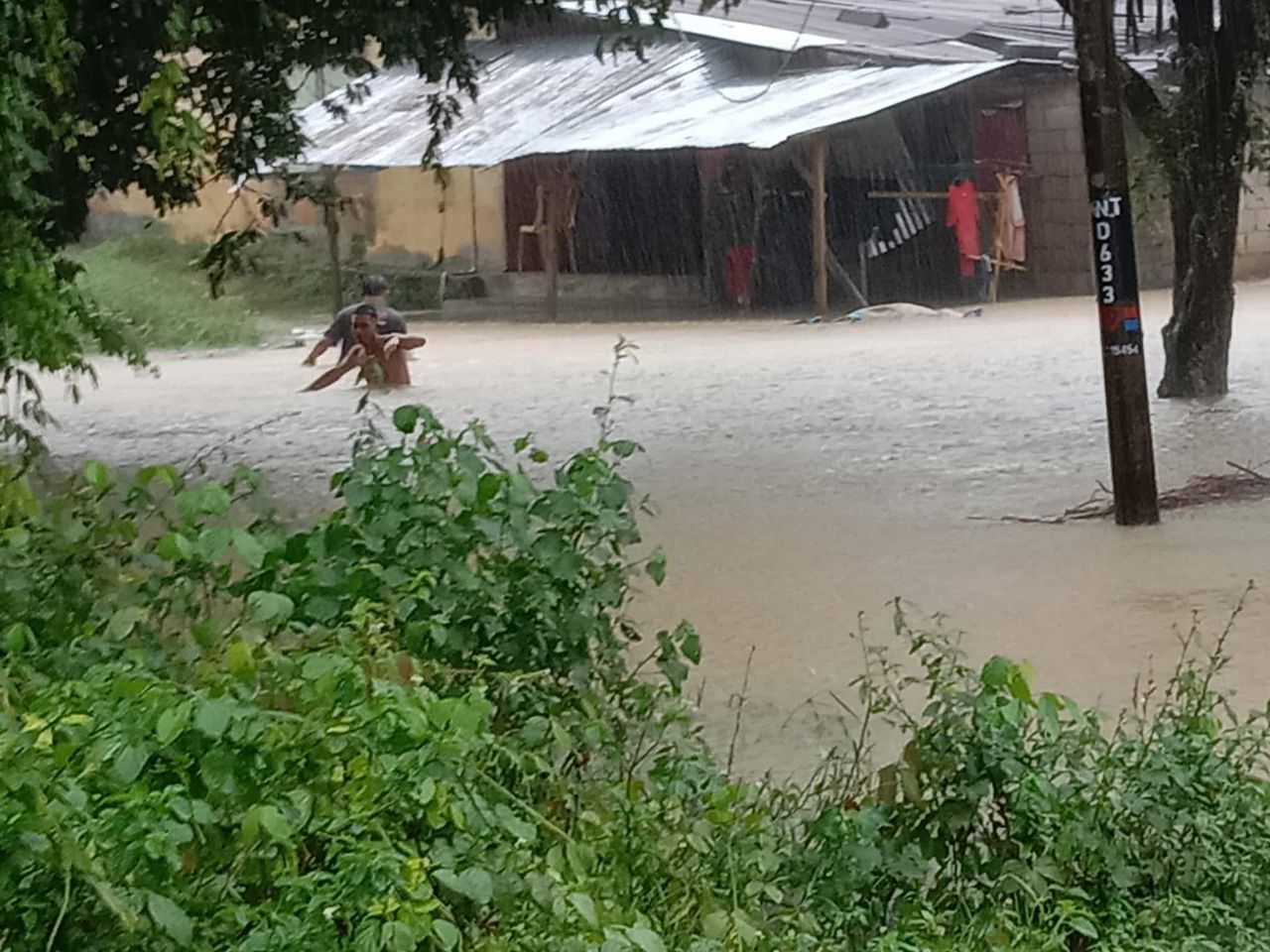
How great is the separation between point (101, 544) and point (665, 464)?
265 inches

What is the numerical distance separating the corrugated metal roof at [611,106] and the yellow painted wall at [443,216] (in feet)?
3.72

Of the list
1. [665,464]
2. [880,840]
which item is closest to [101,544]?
[880,840]

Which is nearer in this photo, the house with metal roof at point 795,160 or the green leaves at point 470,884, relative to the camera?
the green leaves at point 470,884

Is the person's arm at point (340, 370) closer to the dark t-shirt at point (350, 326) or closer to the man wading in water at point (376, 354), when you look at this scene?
the man wading in water at point (376, 354)

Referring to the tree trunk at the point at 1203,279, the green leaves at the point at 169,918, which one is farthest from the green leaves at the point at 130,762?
the tree trunk at the point at 1203,279

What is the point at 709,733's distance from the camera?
175 inches

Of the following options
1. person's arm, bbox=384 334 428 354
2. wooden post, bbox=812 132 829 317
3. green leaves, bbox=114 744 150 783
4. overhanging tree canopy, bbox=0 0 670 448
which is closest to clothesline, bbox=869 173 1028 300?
wooden post, bbox=812 132 829 317

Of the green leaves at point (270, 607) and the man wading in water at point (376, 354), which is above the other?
the man wading in water at point (376, 354)

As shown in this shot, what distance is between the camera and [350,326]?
15.1 meters

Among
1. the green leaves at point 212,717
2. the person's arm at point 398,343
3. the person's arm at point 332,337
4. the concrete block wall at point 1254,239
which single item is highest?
the concrete block wall at point 1254,239

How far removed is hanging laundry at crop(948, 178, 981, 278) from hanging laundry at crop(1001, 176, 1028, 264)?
1.12 feet

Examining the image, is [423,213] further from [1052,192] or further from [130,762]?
[130,762]

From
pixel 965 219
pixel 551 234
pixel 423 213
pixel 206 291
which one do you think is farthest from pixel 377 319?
pixel 423 213

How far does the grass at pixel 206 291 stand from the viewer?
2013 centimetres
